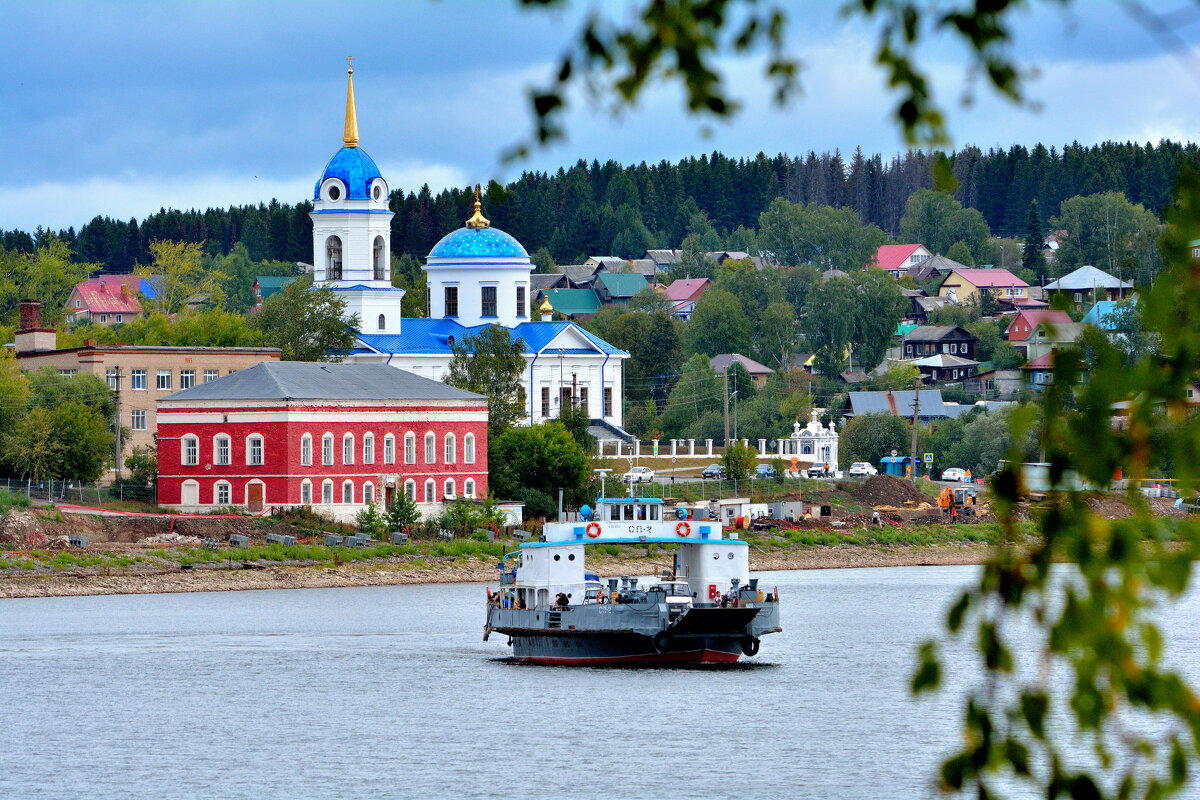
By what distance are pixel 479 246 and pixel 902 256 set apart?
101167mm

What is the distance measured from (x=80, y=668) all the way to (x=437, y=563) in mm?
25810

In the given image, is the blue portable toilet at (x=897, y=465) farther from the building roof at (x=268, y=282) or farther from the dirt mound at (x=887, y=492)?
the building roof at (x=268, y=282)

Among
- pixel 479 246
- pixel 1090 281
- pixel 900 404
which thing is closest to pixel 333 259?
pixel 479 246

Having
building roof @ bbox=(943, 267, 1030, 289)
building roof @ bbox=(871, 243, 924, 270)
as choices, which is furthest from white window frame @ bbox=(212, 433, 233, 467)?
building roof @ bbox=(871, 243, 924, 270)

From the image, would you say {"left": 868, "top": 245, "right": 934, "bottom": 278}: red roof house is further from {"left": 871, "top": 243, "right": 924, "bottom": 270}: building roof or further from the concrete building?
the concrete building

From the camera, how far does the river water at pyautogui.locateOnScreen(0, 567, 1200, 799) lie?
91.5 ft

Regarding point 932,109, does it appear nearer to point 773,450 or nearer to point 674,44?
point 674,44

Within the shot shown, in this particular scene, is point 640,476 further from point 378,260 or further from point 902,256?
point 902,256

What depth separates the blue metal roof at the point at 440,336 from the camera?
302ft

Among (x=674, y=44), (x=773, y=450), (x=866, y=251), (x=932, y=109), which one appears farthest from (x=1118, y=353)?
(x=866, y=251)

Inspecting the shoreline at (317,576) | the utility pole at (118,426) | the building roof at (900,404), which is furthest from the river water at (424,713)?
the building roof at (900,404)

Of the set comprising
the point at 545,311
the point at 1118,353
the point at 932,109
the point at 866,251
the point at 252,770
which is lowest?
the point at 252,770

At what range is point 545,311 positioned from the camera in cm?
10550

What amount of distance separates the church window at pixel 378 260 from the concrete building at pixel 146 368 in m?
11.8
